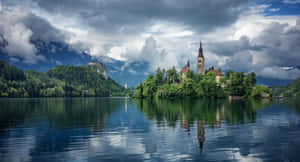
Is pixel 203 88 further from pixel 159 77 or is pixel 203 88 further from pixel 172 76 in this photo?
pixel 159 77

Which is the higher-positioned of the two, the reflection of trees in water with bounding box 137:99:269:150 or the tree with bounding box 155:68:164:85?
the tree with bounding box 155:68:164:85

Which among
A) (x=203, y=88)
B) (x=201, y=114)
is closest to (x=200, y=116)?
(x=201, y=114)

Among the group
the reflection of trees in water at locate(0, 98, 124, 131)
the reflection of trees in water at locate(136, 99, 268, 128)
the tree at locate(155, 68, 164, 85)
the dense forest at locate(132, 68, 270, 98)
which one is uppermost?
the tree at locate(155, 68, 164, 85)

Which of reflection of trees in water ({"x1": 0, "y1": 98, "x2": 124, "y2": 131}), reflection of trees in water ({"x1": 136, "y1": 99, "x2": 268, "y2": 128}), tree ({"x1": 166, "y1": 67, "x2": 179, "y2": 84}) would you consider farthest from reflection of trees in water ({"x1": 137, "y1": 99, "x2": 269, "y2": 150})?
tree ({"x1": 166, "y1": 67, "x2": 179, "y2": 84})

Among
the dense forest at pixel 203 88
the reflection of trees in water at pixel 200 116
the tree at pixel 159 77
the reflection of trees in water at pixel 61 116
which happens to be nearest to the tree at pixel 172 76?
the dense forest at pixel 203 88

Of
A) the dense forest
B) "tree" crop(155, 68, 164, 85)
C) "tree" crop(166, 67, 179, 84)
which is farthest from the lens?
"tree" crop(166, 67, 179, 84)

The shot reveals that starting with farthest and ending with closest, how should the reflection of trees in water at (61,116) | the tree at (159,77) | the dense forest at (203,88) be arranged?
the tree at (159,77)
the dense forest at (203,88)
the reflection of trees in water at (61,116)

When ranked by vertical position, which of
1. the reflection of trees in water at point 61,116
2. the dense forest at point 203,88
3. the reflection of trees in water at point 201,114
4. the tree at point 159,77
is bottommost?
the reflection of trees in water at point 201,114

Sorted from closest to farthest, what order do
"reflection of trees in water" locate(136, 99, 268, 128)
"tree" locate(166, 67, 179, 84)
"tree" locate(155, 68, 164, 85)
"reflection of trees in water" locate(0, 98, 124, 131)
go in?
"reflection of trees in water" locate(0, 98, 124, 131) < "reflection of trees in water" locate(136, 99, 268, 128) < "tree" locate(155, 68, 164, 85) < "tree" locate(166, 67, 179, 84)

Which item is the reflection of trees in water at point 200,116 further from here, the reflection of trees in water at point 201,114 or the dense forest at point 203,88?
the dense forest at point 203,88

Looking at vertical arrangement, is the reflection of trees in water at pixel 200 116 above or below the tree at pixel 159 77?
below

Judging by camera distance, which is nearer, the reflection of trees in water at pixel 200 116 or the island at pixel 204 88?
the reflection of trees in water at pixel 200 116

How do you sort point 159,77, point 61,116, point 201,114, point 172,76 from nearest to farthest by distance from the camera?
point 61,116
point 201,114
point 172,76
point 159,77

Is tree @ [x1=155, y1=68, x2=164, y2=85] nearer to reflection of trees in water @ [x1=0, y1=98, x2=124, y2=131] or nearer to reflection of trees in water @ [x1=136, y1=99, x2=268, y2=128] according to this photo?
reflection of trees in water @ [x1=0, y1=98, x2=124, y2=131]
